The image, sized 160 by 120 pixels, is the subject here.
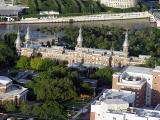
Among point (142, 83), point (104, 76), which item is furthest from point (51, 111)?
point (104, 76)

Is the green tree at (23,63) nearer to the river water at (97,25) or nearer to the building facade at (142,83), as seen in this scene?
the building facade at (142,83)

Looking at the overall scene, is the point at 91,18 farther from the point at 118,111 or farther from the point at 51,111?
the point at 118,111

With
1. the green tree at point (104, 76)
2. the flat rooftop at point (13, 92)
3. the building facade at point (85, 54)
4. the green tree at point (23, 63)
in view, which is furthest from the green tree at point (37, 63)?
the flat rooftop at point (13, 92)

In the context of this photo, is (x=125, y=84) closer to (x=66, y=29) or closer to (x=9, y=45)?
(x=9, y=45)

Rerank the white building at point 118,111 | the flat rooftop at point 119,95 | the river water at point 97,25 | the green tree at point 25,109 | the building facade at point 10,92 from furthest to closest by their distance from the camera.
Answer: the river water at point 97,25 → the building facade at point 10,92 → the green tree at point 25,109 → the flat rooftop at point 119,95 → the white building at point 118,111

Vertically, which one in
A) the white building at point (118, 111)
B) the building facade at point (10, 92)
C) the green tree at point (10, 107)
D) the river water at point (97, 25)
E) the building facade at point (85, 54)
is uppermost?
the river water at point (97, 25)

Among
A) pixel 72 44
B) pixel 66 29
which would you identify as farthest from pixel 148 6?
pixel 72 44
